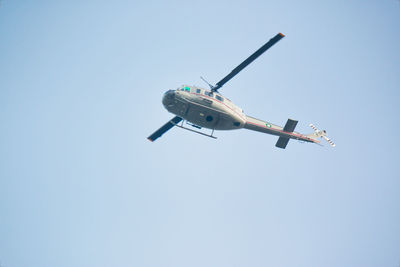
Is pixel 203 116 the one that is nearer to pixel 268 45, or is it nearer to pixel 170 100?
pixel 170 100

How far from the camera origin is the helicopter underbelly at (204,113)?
1961 cm

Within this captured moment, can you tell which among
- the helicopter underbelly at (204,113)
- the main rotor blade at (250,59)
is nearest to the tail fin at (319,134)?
the helicopter underbelly at (204,113)

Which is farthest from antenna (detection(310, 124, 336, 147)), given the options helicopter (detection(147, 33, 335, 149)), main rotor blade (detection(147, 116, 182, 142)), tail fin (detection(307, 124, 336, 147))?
main rotor blade (detection(147, 116, 182, 142))

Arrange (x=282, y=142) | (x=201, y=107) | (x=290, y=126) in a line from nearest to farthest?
(x=201, y=107), (x=290, y=126), (x=282, y=142)

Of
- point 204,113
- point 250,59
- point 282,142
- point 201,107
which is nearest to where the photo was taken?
point 250,59

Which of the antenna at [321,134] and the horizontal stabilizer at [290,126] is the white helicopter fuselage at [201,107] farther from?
the antenna at [321,134]

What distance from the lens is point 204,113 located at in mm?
19922

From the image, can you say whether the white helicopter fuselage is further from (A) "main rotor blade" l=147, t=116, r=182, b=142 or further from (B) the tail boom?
(A) "main rotor blade" l=147, t=116, r=182, b=142

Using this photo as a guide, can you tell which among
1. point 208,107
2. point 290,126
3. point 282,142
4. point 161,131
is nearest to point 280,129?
point 290,126

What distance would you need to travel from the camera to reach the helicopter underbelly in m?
19.6

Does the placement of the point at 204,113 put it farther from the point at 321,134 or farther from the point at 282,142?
the point at 321,134

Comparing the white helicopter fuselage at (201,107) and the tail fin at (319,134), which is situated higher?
the tail fin at (319,134)

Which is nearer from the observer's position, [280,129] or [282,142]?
[280,129]

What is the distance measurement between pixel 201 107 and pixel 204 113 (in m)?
0.49
